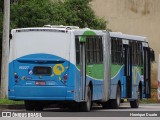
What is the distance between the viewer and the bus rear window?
2766cm

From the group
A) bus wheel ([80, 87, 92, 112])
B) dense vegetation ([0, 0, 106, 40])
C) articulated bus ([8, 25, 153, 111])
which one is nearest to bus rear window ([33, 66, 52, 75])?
articulated bus ([8, 25, 153, 111])

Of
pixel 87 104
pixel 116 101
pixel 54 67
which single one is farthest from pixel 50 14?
pixel 54 67

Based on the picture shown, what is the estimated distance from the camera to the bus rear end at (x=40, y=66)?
1085 inches

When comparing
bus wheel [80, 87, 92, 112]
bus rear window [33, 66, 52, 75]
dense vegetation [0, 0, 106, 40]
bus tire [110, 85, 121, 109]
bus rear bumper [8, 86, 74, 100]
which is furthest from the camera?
dense vegetation [0, 0, 106, 40]

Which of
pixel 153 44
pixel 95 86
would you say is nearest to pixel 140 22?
pixel 153 44

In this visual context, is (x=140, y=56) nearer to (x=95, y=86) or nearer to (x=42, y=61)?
(x=95, y=86)

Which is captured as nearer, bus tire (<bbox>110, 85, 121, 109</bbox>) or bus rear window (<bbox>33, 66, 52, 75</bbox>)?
bus rear window (<bbox>33, 66, 52, 75</bbox>)

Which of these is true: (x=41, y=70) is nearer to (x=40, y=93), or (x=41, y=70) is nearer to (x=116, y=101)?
(x=40, y=93)

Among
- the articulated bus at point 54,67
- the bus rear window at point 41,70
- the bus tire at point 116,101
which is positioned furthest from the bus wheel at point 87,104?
the bus tire at point 116,101

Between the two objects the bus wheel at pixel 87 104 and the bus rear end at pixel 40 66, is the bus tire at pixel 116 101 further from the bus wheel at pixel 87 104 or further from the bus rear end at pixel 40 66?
the bus rear end at pixel 40 66

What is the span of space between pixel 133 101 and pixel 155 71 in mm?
23684

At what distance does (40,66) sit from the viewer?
27672mm

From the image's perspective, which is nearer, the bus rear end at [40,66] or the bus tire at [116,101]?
the bus rear end at [40,66]

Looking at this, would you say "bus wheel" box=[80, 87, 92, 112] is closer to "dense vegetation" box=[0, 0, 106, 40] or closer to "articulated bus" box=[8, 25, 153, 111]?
"articulated bus" box=[8, 25, 153, 111]
